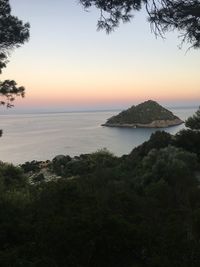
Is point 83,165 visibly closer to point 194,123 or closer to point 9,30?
point 194,123

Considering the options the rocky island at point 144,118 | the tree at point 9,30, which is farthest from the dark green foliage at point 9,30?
the rocky island at point 144,118

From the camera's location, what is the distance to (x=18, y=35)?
43.6 feet

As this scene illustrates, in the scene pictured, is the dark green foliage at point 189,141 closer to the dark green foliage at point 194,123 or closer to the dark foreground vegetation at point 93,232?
the dark green foliage at point 194,123

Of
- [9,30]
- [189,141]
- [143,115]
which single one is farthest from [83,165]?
[143,115]

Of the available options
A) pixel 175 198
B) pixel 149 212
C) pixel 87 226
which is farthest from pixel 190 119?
pixel 87 226

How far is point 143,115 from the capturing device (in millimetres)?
146125

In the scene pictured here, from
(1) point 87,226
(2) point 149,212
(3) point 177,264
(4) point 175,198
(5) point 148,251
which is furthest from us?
(4) point 175,198

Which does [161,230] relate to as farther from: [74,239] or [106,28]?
[106,28]

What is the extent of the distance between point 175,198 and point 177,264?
35.7ft

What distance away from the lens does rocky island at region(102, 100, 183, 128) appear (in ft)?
458

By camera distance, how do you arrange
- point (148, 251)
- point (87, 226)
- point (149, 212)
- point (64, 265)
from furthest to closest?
point (149, 212) < point (87, 226) < point (148, 251) < point (64, 265)

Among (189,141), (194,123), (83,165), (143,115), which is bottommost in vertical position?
(83,165)

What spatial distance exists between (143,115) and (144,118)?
2.99 meters

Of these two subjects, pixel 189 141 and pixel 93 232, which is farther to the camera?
pixel 189 141
